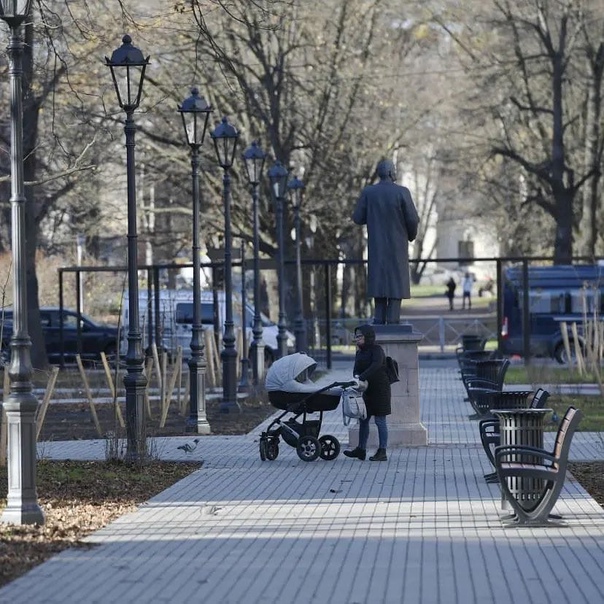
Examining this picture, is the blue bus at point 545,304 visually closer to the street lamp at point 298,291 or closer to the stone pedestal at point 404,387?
the street lamp at point 298,291

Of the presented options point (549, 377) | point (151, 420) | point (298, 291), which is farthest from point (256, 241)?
point (151, 420)

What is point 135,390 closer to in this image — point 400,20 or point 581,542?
point 581,542

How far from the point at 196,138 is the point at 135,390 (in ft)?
18.9

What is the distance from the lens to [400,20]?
47.2 meters

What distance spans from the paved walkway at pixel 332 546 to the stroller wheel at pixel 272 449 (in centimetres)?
51

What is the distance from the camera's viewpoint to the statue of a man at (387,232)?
18000 mm

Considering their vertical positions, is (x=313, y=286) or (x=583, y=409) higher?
(x=313, y=286)

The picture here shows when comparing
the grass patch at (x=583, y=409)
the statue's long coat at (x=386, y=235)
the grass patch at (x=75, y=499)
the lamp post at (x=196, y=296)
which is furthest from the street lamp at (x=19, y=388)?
the grass patch at (x=583, y=409)

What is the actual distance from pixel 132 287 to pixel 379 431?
314cm

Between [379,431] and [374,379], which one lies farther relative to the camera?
[379,431]

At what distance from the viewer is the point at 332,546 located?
10438 mm

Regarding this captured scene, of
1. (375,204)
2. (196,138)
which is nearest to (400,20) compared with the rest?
(196,138)

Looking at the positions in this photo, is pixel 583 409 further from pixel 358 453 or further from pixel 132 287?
pixel 132 287

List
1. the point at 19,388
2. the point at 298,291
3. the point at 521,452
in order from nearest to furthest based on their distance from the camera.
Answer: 1. the point at 521,452
2. the point at 19,388
3. the point at 298,291
